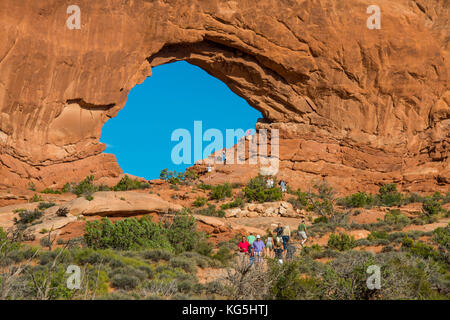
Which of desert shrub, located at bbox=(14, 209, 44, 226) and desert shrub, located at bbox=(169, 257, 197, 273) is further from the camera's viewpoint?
desert shrub, located at bbox=(14, 209, 44, 226)

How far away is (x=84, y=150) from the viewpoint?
24969 mm

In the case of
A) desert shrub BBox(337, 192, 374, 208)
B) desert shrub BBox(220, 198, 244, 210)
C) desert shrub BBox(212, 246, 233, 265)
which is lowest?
desert shrub BBox(212, 246, 233, 265)

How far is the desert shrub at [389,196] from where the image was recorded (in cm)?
2466

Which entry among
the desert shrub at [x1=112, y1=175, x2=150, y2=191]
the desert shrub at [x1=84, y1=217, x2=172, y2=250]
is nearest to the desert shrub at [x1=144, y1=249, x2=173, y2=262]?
the desert shrub at [x1=84, y1=217, x2=172, y2=250]

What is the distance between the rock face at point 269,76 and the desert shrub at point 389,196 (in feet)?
3.32

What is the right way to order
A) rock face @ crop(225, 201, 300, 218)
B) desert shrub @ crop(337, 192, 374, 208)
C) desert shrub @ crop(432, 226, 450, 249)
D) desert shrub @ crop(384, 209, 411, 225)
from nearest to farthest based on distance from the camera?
desert shrub @ crop(432, 226, 450, 249), desert shrub @ crop(384, 209, 411, 225), rock face @ crop(225, 201, 300, 218), desert shrub @ crop(337, 192, 374, 208)

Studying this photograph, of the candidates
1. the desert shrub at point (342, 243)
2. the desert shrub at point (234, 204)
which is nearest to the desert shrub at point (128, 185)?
the desert shrub at point (234, 204)

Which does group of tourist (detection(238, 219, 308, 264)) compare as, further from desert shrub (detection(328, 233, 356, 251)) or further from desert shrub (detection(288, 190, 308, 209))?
desert shrub (detection(288, 190, 308, 209))

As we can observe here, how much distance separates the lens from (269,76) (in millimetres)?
28938

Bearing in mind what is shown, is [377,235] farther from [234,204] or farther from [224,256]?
[234,204]

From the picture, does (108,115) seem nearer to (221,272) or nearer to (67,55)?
(67,55)

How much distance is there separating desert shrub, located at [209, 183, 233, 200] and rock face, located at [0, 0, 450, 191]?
5907mm

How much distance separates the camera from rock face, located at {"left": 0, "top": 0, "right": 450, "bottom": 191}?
74.3ft
